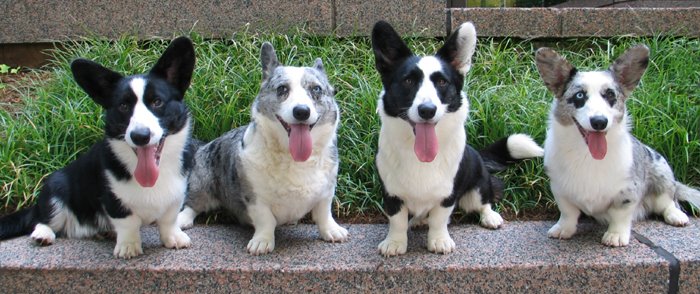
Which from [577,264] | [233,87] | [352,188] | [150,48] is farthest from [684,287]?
[150,48]

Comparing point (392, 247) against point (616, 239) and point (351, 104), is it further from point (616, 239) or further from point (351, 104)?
point (351, 104)

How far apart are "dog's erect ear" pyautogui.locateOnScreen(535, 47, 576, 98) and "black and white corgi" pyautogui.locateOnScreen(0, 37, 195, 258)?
1.62 meters

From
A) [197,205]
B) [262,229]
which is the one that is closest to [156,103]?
[262,229]

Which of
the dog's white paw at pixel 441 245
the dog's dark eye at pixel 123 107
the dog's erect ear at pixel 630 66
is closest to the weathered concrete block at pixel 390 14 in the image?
the dog's erect ear at pixel 630 66

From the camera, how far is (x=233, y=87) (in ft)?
13.4

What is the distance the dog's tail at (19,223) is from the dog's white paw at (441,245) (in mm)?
2008

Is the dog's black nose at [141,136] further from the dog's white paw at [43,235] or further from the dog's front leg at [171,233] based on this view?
the dog's white paw at [43,235]

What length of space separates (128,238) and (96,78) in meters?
0.74

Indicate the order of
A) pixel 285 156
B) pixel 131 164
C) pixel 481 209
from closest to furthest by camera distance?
1. pixel 131 164
2. pixel 285 156
3. pixel 481 209

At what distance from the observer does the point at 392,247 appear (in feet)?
9.20

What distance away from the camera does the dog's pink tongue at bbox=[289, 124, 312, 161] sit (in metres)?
2.68

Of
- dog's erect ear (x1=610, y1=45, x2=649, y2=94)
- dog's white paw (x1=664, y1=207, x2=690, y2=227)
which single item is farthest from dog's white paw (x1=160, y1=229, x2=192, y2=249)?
dog's white paw (x1=664, y1=207, x2=690, y2=227)

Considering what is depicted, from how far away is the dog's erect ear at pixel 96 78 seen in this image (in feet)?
8.38

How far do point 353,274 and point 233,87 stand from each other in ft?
6.25
